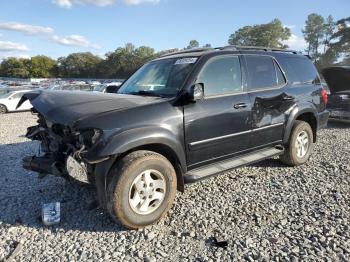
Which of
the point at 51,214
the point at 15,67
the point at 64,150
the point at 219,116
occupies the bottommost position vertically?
the point at 51,214

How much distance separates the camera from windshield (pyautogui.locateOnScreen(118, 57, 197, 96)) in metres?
4.30

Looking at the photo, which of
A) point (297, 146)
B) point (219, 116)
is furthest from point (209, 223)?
point (297, 146)

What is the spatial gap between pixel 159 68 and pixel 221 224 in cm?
235

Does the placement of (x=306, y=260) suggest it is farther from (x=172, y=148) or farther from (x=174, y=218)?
(x=172, y=148)

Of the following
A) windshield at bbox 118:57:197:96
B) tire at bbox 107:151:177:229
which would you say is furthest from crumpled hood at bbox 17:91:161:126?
tire at bbox 107:151:177:229

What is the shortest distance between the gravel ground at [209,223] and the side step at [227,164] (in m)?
0.41

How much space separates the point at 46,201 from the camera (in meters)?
4.54

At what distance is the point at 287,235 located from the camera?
138 inches

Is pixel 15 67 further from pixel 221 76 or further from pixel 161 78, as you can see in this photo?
pixel 221 76

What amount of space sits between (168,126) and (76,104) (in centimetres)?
106

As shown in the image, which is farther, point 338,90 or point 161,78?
point 338,90

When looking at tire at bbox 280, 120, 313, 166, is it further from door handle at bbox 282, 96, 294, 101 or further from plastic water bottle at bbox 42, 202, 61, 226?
plastic water bottle at bbox 42, 202, 61, 226

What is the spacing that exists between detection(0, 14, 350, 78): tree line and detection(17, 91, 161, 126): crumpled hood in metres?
70.8

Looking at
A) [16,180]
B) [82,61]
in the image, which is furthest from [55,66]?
[16,180]
